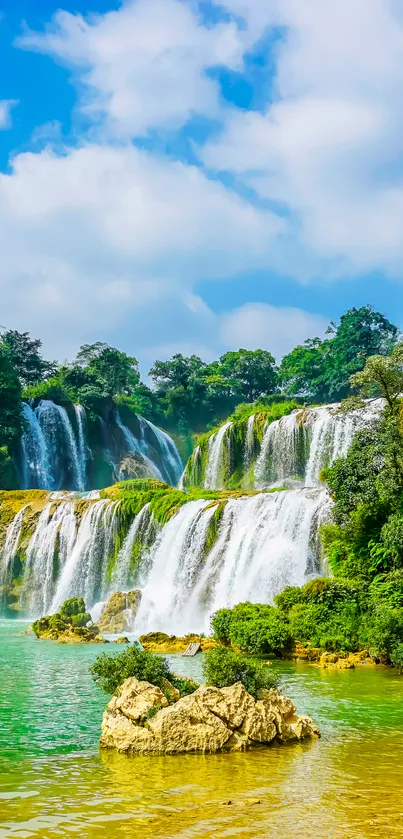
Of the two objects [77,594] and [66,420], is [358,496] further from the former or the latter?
[66,420]

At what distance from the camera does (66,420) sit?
180ft

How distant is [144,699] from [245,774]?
2033mm

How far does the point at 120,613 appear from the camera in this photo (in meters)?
27.7

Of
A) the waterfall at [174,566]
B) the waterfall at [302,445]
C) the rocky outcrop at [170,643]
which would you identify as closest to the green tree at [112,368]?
the waterfall at [302,445]

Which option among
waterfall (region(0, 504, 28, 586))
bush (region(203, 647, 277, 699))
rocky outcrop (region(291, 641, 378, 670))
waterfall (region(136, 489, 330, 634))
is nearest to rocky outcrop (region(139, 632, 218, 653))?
rocky outcrop (region(291, 641, 378, 670))

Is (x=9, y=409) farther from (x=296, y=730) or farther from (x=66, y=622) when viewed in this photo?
(x=296, y=730)

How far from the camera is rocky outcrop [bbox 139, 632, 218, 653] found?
2058 centimetres

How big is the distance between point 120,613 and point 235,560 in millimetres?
4610

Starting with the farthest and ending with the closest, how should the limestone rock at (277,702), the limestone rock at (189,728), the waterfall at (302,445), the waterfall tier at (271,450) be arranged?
the waterfall tier at (271,450) → the waterfall at (302,445) → the limestone rock at (277,702) → the limestone rock at (189,728)

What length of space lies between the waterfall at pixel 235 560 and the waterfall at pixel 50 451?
76.7 feet

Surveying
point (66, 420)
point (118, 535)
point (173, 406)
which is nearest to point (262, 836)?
point (118, 535)

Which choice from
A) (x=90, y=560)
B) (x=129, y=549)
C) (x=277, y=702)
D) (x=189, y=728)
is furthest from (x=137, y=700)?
(x=90, y=560)

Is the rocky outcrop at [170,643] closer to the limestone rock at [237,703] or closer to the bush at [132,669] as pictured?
the bush at [132,669]

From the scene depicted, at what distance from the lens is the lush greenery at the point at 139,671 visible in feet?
34.4
